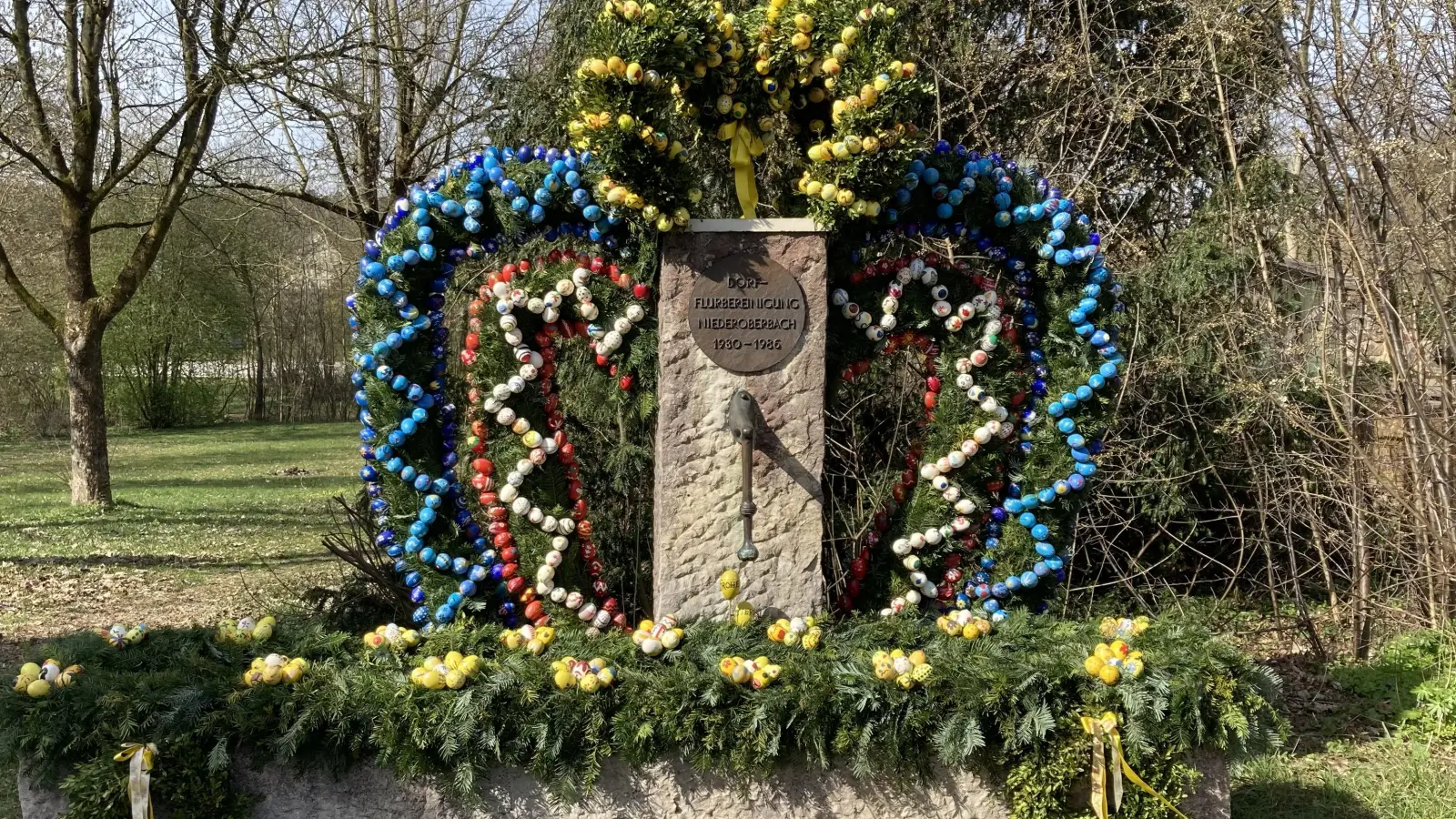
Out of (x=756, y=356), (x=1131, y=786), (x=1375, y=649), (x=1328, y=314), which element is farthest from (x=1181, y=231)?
(x=1131, y=786)

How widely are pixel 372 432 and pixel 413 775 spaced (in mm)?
1442

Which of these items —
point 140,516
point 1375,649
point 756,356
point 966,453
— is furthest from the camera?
point 140,516

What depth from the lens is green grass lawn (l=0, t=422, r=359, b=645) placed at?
689cm

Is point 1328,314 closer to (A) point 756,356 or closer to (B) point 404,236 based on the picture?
(A) point 756,356

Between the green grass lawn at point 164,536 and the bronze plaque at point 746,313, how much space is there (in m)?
3.89

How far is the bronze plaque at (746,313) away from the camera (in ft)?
12.8

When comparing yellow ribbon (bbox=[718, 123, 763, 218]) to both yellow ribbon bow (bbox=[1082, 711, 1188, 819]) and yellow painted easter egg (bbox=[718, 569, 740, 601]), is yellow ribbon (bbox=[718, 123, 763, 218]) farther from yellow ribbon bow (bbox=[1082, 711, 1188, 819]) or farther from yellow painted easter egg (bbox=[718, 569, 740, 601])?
yellow ribbon bow (bbox=[1082, 711, 1188, 819])

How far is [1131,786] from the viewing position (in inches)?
130

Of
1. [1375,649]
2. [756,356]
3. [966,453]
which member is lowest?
[1375,649]

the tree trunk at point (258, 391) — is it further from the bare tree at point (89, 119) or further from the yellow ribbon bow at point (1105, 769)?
the yellow ribbon bow at point (1105, 769)

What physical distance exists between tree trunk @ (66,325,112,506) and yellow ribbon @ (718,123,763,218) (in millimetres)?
8082

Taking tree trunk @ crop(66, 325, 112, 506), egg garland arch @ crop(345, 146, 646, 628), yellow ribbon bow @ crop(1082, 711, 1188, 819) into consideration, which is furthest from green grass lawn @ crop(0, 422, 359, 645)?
yellow ribbon bow @ crop(1082, 711, 1188, 819)

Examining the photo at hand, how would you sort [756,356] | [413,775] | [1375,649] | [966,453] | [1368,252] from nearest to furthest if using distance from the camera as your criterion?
[413,775], [756,356], [966,453], [1368,252], [1375,649]

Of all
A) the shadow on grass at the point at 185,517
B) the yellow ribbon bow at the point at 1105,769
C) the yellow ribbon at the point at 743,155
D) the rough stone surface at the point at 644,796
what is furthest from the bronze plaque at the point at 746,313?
the shadow on grass at the point at 185,517
